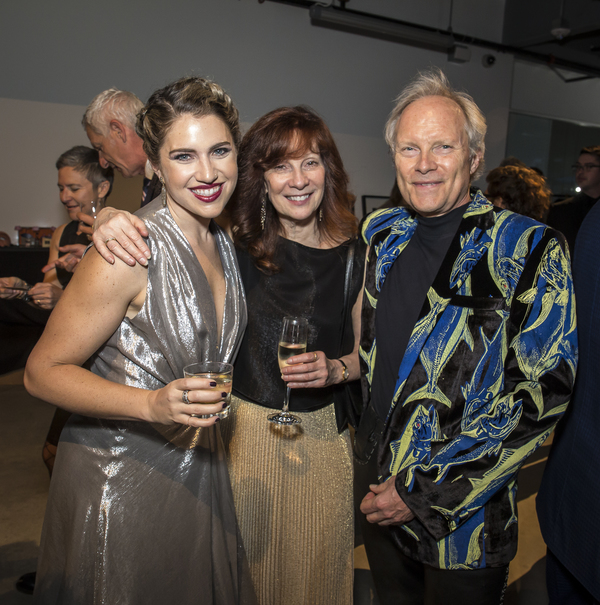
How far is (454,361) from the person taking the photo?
1.49m

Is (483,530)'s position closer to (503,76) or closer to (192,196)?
(192,196)

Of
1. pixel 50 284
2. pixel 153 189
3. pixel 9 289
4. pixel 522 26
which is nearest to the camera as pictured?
pixel 153 189

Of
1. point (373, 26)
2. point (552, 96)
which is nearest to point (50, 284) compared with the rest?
point (373, 26)

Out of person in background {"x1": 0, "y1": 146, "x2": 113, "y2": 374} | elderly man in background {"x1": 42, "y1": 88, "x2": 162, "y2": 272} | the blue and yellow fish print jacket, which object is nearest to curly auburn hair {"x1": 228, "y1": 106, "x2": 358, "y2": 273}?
the blue and yellow fish print jacket

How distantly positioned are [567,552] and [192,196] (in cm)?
149

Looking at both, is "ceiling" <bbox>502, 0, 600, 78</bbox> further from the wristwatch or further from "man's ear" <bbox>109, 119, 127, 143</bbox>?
the wristwatch

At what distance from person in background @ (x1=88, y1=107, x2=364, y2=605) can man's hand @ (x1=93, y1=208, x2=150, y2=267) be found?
22.2 inches

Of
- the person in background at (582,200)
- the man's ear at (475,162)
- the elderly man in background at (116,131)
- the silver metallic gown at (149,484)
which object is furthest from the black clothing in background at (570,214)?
the silver metallic gown at (149,484)

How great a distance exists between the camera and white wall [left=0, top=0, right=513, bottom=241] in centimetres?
598

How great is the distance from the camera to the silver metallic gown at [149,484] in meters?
1.46

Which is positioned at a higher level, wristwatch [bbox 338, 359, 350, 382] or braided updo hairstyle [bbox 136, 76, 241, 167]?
braided updo hairstyle [bbox 136, 76, 241, 167]

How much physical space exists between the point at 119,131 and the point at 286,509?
2.15 m

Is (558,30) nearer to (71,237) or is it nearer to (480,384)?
(71,237)

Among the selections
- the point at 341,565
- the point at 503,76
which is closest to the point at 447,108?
the point at 341,565
